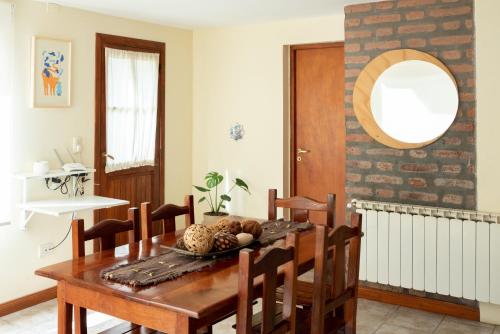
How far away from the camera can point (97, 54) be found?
15.1 ft

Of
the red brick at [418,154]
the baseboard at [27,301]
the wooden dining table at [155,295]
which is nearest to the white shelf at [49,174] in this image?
the baseboard at [27,301]

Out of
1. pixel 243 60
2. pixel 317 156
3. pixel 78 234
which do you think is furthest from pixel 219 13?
pixel 78 234

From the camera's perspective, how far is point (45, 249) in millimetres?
4250

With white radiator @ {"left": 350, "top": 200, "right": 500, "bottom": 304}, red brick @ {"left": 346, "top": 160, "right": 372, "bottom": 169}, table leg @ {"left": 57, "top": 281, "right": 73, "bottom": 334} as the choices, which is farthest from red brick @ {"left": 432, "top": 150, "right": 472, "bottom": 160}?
table leg @ {"left": 57, "top": 281, "right": 73, "bottom": 334}

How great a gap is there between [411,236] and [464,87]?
3.73ft

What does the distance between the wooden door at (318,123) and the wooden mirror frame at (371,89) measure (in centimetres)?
62

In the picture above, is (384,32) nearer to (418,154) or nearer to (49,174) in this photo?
(418,154)

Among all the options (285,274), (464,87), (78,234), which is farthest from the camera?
(464,87)

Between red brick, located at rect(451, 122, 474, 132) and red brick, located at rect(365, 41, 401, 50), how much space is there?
2.42ft

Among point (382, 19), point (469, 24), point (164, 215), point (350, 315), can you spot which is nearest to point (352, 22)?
point (382, 19)

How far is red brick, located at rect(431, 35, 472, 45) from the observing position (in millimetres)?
3771

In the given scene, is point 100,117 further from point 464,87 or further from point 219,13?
point 464,87

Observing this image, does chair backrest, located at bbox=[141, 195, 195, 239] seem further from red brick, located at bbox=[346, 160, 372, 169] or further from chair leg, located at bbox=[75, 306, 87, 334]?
red brick, located at bbox=[346, 160, 372, 169]

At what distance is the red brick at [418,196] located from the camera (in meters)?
3.98
